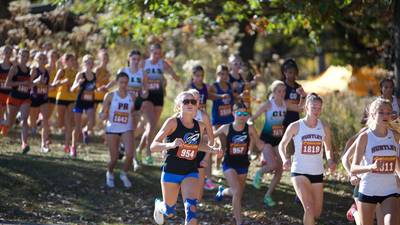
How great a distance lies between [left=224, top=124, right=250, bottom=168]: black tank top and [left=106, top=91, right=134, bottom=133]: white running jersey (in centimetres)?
209

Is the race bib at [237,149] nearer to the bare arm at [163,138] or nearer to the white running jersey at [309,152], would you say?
the white running jersey at [309,152]

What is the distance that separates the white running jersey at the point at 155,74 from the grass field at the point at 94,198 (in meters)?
1.44

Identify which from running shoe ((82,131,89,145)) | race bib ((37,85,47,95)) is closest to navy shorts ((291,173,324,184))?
race bib ((37,85,47,95))

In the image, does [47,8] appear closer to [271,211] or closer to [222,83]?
[222,83]

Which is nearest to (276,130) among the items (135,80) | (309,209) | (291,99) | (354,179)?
(291,99)

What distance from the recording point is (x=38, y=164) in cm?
1252

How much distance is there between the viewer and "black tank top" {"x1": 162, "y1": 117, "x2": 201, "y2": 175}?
801 centimetres

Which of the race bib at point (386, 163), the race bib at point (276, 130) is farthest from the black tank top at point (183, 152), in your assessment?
the race bib at point (276, 130)

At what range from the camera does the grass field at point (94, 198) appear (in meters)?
10.3

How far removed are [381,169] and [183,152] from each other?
6.79 ft

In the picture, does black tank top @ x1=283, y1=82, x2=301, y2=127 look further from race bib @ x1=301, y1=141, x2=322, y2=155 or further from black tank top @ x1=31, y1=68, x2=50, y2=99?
black tank top @ x1=31, y1=68, x2=50, y2=99

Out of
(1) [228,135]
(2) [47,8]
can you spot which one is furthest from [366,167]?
(2) [47,8]

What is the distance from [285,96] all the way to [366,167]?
4123 mm

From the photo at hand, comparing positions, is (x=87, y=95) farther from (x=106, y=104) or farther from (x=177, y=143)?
(x=177, y=143)
